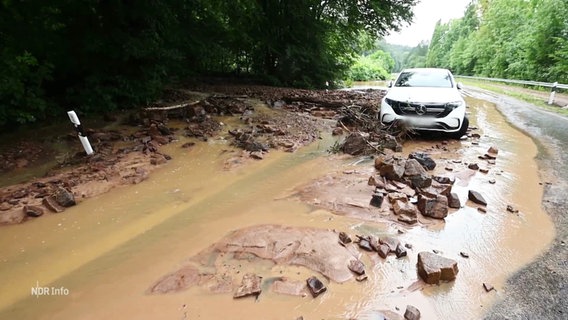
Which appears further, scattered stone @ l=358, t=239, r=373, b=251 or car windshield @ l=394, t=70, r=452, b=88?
car windshield @ l=394, t=70, r=452, b=88

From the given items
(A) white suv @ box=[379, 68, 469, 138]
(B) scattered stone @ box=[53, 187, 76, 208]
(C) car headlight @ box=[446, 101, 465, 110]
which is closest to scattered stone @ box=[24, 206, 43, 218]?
(B) scattered stone @ box=[53, 187, 76, 208]

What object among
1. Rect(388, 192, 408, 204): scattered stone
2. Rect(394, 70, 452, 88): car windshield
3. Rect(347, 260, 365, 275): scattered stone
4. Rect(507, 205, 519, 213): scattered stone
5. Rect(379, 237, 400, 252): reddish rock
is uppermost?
Rect(394, 70, 452, 88): car windshield

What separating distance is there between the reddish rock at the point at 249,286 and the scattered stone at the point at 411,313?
45.9 inches

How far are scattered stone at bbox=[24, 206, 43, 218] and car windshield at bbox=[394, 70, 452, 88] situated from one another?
7.58 meters

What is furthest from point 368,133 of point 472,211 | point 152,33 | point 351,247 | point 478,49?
point 478,49

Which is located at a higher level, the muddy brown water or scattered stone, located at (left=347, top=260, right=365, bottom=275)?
scattered stone, located at (left=347, top=260, right=365, bottom=275)

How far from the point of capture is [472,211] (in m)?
4.09

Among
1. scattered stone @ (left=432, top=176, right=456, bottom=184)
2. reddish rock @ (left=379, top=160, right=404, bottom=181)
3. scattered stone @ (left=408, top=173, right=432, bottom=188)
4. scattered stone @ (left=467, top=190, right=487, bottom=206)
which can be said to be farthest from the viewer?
reddish rock @ (left=379, top=160, right=404, bottom=181)

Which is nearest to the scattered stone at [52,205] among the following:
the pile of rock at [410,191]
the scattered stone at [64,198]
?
the scattered stone at [64,198]

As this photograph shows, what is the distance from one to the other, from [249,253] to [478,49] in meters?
42.7

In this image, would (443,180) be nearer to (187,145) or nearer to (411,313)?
(411,313)

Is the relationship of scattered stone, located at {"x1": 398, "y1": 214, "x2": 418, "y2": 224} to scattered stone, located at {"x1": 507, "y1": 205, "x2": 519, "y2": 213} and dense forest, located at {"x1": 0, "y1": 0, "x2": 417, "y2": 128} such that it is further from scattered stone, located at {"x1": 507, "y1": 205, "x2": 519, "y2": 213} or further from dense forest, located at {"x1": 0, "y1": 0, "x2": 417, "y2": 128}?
dense forest, located at {"x1": 0, "y1": 0, "x2": 417, "y2": 128}

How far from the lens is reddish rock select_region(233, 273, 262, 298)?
104 inches

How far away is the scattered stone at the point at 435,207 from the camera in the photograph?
12.7ft
